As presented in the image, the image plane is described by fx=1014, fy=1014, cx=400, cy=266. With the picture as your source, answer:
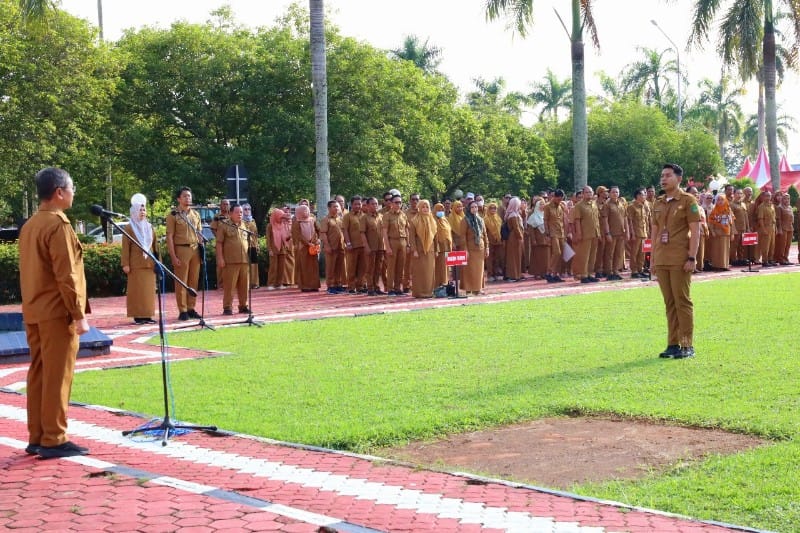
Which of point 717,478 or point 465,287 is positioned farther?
point 465,287

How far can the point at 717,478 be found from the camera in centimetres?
630

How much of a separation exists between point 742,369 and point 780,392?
130 centimetres

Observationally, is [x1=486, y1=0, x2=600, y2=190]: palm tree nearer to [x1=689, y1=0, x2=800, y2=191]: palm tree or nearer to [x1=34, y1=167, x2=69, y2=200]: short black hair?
[x1=689, y1=0, x2=800, y2=191]: palm tree

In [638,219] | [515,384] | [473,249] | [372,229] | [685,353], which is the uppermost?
[638,219]

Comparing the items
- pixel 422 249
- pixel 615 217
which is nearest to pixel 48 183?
pixel 422 249

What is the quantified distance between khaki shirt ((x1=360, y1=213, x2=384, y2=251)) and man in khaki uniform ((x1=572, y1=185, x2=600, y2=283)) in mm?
4858

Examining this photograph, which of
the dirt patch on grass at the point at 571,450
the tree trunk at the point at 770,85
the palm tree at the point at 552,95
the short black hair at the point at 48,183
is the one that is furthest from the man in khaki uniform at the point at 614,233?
the palm tree at the point at 552,95

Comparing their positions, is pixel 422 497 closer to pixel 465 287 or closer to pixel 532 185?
pixel 465 287

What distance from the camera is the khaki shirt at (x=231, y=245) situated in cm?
1769

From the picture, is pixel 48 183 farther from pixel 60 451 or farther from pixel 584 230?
pixel 584 230

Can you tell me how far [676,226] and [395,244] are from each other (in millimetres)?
11513

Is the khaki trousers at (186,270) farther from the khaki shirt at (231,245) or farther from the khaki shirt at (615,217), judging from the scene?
the khaki shirt at (615,217)

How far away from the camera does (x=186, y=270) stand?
1723 centimetres

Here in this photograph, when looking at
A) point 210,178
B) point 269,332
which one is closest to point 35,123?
point 210,178
